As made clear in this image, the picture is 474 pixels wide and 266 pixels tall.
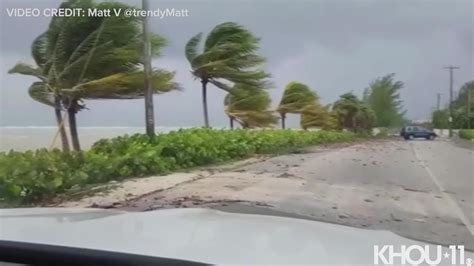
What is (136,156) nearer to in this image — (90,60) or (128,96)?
(128,96)

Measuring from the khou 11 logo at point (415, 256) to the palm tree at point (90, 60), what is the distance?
126 cm

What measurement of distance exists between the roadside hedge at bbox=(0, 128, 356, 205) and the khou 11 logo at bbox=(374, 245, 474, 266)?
1091 mm

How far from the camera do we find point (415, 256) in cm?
104

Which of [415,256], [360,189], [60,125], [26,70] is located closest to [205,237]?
[415,256]

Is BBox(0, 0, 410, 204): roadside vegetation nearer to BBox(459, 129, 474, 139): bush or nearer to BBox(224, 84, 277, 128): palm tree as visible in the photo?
BBox(224, 84, 277, 128): palm tree

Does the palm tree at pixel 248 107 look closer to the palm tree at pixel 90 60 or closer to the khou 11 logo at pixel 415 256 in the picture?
the palm tree at pixel 90 60

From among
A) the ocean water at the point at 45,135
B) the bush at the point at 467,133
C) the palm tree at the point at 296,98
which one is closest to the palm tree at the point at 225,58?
the palm tree at the point at 296,98

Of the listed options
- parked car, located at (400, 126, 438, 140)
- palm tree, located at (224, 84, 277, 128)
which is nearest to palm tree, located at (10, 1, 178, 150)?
palm tree, located at (224, 84, 277, 128)

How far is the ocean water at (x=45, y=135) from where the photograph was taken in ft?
7.13

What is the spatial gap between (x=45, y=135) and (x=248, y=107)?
747mm

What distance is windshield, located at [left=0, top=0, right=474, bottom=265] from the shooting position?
6.84ft

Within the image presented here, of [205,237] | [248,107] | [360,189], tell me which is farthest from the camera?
[248,107]

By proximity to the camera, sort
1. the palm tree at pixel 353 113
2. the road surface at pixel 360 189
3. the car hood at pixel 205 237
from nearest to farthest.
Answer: the car hood at pixel 205 237 < the road surface at pixel 360 189 < the palm tree at pixel 353 113

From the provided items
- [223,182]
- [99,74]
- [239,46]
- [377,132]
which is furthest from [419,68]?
[99,74]
